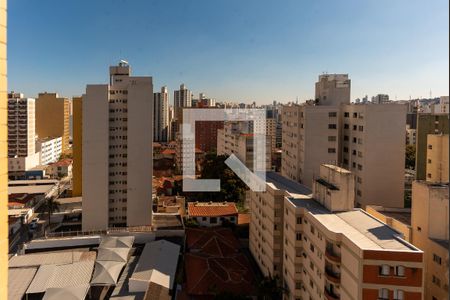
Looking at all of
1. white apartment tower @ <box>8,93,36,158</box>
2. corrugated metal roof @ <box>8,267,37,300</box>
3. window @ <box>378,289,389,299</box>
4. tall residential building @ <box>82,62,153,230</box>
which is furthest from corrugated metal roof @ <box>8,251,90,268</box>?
white apartment tower @ <box>8,93,36,158</box>

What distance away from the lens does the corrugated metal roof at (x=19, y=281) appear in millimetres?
6609

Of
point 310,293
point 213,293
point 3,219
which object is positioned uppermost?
point 3,219

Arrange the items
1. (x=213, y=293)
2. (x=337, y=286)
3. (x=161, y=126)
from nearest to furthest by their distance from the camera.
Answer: (x=337, y=286)
(x=213, y=293)
(x=161, y=126)

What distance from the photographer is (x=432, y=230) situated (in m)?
5.83

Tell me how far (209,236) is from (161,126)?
24.9 meters

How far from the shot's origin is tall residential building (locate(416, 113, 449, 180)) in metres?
9.58

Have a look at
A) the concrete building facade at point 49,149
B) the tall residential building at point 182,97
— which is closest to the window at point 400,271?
the concrete building facade at point 49,149

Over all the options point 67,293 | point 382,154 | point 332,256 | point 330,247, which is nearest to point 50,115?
point 67,293

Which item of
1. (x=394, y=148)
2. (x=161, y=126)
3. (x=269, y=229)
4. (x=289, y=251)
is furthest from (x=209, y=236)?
(x=161, y=126)

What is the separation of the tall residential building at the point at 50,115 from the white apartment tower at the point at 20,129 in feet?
18.9

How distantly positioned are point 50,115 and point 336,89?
79.3ft

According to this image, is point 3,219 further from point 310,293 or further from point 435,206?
point 435,206

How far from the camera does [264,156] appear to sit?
14398 mm

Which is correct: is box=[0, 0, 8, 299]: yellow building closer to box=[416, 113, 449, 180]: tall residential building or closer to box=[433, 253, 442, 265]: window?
box=[433, 253, 442, 265]: window
